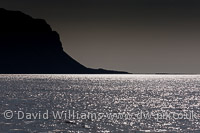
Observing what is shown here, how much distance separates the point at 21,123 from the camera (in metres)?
58.0

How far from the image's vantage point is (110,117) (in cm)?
6762

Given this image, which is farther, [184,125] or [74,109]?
[74,109]

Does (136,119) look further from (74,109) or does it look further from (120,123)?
(74,109)

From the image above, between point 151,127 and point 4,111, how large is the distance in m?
29.8

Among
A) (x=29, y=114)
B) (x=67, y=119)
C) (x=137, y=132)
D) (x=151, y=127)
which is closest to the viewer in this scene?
(x=137, y=132)

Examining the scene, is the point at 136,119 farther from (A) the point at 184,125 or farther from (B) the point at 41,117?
(B) the point at 41,117

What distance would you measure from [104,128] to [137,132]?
5.03m

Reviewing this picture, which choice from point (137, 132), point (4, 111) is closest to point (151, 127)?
point (137, 132)

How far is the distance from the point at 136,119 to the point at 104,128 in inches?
476

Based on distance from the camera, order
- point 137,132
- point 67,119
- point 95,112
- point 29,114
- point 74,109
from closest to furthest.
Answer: point 137,132
point 67,119
point 29,114
point 95,112
point 74,109

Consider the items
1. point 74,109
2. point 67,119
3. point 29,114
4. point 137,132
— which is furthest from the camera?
point 74,109

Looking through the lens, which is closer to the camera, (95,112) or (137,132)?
(137,132)

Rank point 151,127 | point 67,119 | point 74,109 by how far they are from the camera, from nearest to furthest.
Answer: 1. point 151,127
2. point 67,119
3. point 74,109

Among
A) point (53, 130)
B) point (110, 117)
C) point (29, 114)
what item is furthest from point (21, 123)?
point (110, 117)
